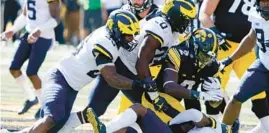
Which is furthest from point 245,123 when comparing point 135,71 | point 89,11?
point 89,11

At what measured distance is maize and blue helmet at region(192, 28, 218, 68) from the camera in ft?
22.7

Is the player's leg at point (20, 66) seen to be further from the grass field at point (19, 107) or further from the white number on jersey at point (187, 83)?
the white number on jersey at point (187, 83)

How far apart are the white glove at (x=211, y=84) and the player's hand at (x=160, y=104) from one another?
31 cm

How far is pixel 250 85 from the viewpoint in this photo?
7.25 metres

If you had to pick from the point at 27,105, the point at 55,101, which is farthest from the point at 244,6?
the point at 27,105

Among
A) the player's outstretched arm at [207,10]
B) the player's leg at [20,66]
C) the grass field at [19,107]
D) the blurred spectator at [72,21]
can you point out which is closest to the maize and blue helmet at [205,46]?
the player's outstretched arm at [207,10]

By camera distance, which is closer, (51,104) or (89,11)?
A: (51,104)

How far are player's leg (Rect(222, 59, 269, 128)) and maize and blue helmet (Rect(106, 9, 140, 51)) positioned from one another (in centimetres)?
97

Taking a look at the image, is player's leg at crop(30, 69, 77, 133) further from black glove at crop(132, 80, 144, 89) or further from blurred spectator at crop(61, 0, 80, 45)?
blurred spectator at crop(61, 0, 80, 45)

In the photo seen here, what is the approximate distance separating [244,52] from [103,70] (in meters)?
1.39

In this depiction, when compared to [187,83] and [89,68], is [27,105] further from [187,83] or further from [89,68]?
[187,83]

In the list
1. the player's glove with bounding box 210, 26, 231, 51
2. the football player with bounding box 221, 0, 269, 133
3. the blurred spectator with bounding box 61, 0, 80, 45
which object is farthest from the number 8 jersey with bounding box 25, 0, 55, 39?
the blurred spectator with bounding box 61, 0, 80, 45

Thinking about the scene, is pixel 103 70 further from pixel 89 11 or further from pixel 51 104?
pixel 89 11

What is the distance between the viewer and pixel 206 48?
6902 millimetres
